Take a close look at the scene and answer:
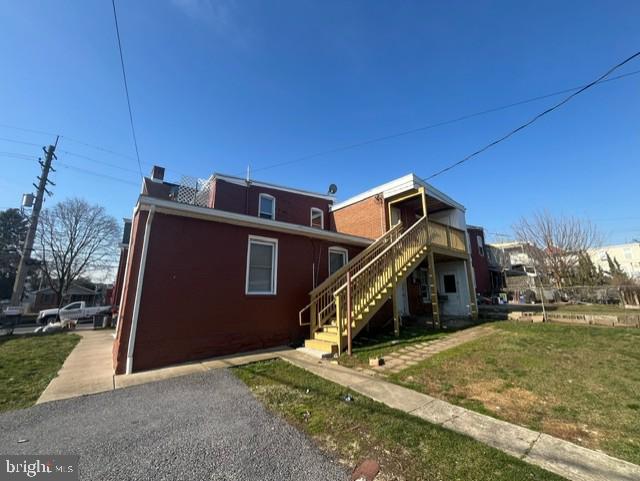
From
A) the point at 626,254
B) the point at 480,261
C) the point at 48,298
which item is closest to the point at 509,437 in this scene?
the point at 480,261

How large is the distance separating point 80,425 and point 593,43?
13461 millimetres

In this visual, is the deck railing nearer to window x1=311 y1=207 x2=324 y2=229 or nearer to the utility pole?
window x1=311 y1=207 x2=324 y2=229

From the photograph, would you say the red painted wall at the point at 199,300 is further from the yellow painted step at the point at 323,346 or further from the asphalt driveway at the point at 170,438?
the asphalt driveway at the point at 170,438

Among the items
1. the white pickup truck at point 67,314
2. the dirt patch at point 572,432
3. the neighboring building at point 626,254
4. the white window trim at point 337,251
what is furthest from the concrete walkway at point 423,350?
the neighboring building at point 626,254

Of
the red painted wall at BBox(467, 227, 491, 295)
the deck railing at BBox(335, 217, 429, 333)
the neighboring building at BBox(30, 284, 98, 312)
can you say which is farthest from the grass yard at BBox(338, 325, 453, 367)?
the neighboring building at BBox(30, 284, 98, 312)

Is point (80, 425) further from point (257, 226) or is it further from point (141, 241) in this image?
point (257, 226)

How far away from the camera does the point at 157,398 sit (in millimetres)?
4094

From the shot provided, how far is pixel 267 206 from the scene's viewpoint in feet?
50.8

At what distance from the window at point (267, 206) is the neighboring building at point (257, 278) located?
18.9ft

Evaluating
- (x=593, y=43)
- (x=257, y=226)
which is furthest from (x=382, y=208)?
(x=593, y=43)

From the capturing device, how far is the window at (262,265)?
290 inches

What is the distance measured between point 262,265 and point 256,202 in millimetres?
8197

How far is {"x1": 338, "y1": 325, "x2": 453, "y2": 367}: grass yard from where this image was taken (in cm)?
612

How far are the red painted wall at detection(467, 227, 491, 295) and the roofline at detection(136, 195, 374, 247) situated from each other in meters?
16.0
